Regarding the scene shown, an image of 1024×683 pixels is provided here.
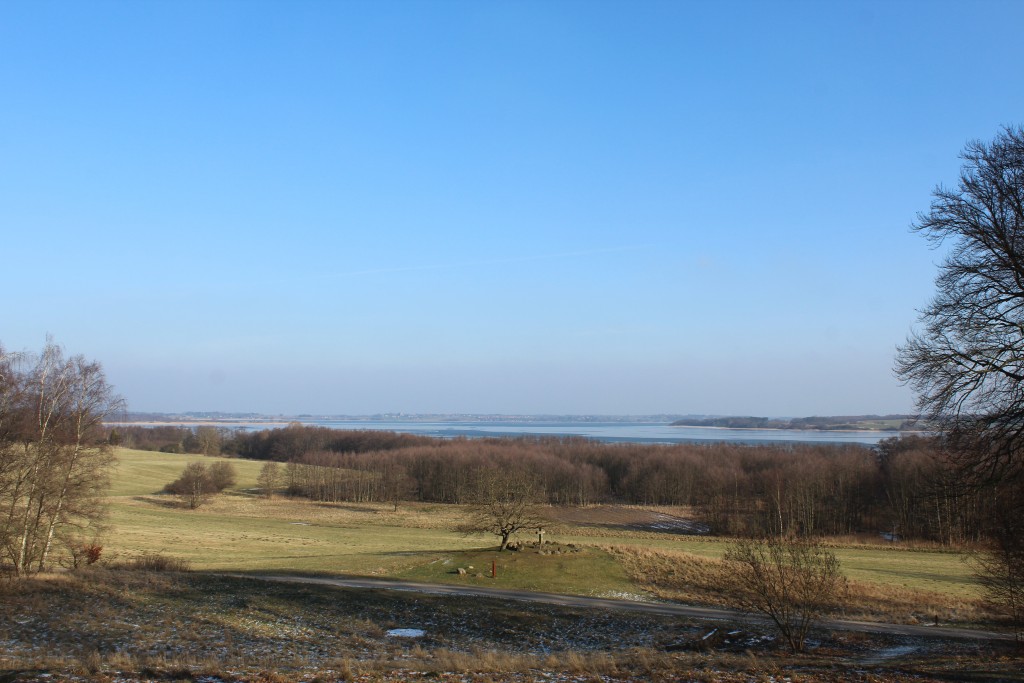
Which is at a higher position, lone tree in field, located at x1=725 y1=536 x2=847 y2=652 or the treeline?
lone tree in field, located at x1=725 y1=536 x2=847 y2=652

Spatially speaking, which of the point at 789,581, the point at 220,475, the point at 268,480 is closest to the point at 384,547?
the point at 789,581

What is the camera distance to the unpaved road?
2508 centimetres

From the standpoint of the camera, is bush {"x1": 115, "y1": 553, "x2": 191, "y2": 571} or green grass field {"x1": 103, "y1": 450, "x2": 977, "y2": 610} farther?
green grass field {"x1": 103, "y1": 450, "x2": 977, "y2": 610}

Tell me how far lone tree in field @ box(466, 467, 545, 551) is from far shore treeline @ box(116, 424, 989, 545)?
3.45 metres

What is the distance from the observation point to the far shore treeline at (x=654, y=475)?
243 ft

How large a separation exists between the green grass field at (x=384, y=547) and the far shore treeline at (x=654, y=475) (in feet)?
18.4

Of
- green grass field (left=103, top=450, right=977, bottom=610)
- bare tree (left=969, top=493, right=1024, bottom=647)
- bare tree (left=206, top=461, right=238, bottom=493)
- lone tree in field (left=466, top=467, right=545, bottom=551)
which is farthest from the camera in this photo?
bare tree (left=206, top=461, right=238, bottom=493)

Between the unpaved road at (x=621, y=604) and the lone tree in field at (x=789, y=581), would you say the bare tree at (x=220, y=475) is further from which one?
the lone tree in field at (x=789, y=581)

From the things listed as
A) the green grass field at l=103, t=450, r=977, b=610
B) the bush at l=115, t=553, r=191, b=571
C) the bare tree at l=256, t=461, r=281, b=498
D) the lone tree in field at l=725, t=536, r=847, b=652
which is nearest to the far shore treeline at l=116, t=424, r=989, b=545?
the bare tree at l=256, t=461, r=281, b=498

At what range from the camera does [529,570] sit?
35406mm

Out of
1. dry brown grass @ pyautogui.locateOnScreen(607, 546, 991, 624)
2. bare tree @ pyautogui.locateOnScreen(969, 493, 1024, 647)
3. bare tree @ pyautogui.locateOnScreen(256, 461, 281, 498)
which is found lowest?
bare tree @ pyautogui.locateOnScreen(256, 461, 281, 498)

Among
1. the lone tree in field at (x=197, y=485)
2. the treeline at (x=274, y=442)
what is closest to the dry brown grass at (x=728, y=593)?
the lone tree in field at (x=197, y=485)

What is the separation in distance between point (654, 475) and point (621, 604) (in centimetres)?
8510

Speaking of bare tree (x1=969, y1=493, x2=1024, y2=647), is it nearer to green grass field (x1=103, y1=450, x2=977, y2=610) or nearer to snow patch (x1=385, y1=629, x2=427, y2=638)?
green grass field (x1=103, y1=450, x2=977, y2=610)
